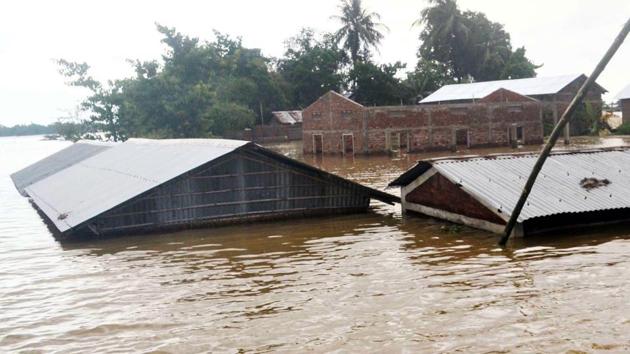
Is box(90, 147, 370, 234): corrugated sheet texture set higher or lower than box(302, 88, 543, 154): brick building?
lower

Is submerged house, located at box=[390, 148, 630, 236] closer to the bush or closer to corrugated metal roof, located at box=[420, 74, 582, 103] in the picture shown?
the bush

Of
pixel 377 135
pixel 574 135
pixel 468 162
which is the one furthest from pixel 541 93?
pixel 468 162

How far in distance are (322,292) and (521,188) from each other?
6.32 meters

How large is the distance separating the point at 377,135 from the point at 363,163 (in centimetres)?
692

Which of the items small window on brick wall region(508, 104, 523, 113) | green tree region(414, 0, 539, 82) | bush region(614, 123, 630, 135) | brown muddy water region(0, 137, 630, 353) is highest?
green tree region(414, 0, 539, 82)

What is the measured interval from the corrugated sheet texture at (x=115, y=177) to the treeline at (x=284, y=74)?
2237cm

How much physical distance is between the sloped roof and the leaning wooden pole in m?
40.3

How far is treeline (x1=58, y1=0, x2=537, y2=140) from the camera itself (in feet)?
155

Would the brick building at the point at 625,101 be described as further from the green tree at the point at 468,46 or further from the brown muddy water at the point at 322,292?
the brown muddy water at the point at 322,292

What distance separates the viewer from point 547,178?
1466cm

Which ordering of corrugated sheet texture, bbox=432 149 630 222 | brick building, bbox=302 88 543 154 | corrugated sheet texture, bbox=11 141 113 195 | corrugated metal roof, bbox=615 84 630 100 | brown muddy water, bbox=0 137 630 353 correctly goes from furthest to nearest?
corrugated metal roof, bbox=615 84 630 100 < brick building, bbox=302 88 543 154 < corrugated sheet texture, bbox=11 141 113 195 < corrugated sheet texture, bbox=432 149 630 222 < brown muddy water, bbox=0 137 630 353

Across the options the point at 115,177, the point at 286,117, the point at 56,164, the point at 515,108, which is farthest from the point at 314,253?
the point at 286,117

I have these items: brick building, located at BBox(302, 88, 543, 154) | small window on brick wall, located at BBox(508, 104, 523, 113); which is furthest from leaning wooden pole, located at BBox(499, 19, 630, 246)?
small window on brick wall, located at BBox(508, 104, 523, 113)

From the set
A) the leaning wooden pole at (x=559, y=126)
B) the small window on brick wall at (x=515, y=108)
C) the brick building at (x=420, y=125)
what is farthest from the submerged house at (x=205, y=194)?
the small window on brick wall at (x=515, y=108)
